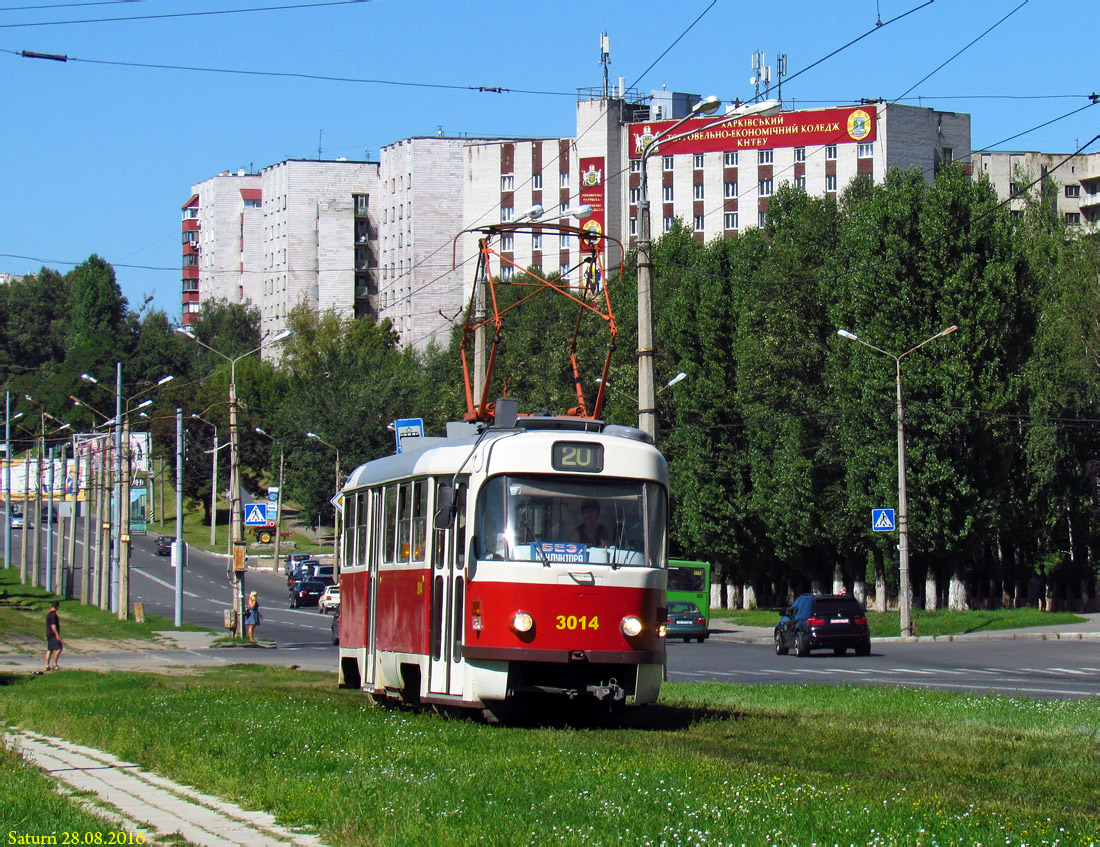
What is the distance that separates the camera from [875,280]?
4738 cm

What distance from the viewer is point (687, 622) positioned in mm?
43625

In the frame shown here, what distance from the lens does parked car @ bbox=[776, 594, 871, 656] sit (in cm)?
3391

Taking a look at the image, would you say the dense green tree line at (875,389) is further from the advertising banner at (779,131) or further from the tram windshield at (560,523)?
the advertising banner at (779,131)

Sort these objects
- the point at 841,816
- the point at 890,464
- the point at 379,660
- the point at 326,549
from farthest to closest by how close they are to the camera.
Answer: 1. the point at 326,549
2. the point at 890,464
3. the point at 379,660
4. the point at 841,816

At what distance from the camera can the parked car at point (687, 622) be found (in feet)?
143

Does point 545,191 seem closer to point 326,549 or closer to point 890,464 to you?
point 326,549

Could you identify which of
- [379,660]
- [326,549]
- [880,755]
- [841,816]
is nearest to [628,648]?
[880,755]

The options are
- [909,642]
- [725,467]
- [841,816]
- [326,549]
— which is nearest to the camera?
[841,816]

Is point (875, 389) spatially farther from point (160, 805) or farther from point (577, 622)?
point (160, 805)

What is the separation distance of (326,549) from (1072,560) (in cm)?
5513

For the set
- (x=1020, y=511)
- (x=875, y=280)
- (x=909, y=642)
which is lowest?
(x=909, y=642)

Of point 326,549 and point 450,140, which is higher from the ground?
point 450,140

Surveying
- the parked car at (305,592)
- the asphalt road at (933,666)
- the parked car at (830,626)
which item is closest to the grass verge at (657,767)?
the asphalt road at (933,666)

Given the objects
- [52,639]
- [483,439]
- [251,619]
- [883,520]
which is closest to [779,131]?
[883,520]
